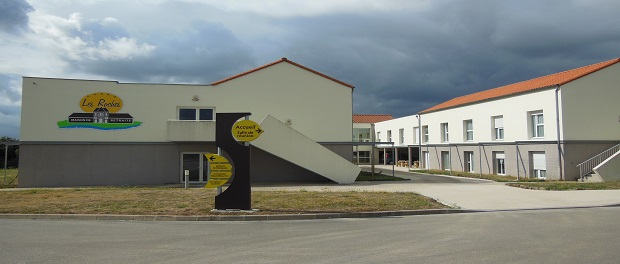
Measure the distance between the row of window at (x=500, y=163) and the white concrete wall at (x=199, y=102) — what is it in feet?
38.5

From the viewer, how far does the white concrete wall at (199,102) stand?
23.8 m

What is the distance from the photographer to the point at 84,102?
79.3ft

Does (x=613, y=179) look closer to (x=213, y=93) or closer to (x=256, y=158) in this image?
(x=256, y=158)

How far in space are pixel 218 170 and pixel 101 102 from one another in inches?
591

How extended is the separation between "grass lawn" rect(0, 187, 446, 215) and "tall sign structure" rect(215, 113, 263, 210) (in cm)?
60

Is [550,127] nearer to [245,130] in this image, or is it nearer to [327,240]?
[245,130]

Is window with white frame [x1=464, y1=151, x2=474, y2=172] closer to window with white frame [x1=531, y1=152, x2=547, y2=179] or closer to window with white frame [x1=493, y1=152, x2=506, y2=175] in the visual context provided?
window with white frame [x1=493, y1=152, x2=506, y2=175]

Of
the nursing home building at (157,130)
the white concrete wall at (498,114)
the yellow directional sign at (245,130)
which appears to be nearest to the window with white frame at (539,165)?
the white concrete wall at (498,114)

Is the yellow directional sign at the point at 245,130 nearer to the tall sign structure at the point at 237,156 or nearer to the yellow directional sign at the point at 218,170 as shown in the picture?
the tall sign structure at the point at 237,156

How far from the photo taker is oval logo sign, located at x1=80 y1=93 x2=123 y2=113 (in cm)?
2419

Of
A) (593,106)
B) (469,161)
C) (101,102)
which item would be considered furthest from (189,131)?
(593,106)

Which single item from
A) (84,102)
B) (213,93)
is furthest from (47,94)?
(213,93)

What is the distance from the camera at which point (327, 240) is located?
8492 millimetres

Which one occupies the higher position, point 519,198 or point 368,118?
point 368,118
